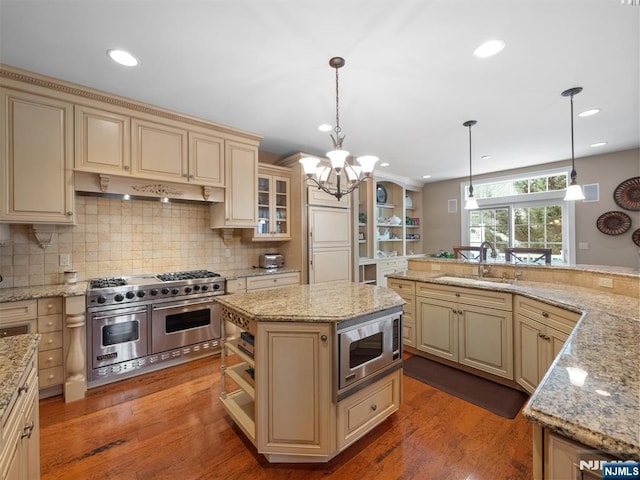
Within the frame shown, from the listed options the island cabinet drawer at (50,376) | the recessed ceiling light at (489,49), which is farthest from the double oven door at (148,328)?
the recessed ceiling light at (489,49)

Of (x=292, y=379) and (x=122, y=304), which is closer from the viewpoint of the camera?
(x=292, y=379)

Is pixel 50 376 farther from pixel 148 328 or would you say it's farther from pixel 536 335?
pixel 536 335

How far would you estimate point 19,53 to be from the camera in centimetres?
196

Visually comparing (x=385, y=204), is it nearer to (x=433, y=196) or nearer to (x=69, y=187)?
(x=433, y=196)

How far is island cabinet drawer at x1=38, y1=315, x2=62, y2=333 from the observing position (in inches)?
90.5

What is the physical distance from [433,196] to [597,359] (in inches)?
234

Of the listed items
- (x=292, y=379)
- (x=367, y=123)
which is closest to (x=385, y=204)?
(x=367, y=123)

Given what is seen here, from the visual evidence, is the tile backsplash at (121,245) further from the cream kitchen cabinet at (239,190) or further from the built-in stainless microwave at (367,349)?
the built-in stainless microwave at (367,349)

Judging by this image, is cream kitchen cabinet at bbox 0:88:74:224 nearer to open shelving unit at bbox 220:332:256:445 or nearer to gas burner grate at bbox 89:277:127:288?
gas burner grate at bbox 89:277:127:288

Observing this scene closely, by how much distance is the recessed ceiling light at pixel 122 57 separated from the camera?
1.93 metres

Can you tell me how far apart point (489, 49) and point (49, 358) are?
4128mm

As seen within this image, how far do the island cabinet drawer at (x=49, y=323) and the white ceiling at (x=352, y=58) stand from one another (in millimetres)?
1975

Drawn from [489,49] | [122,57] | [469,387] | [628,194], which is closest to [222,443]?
[469,387]

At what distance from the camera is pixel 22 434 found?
1062 millimetres
